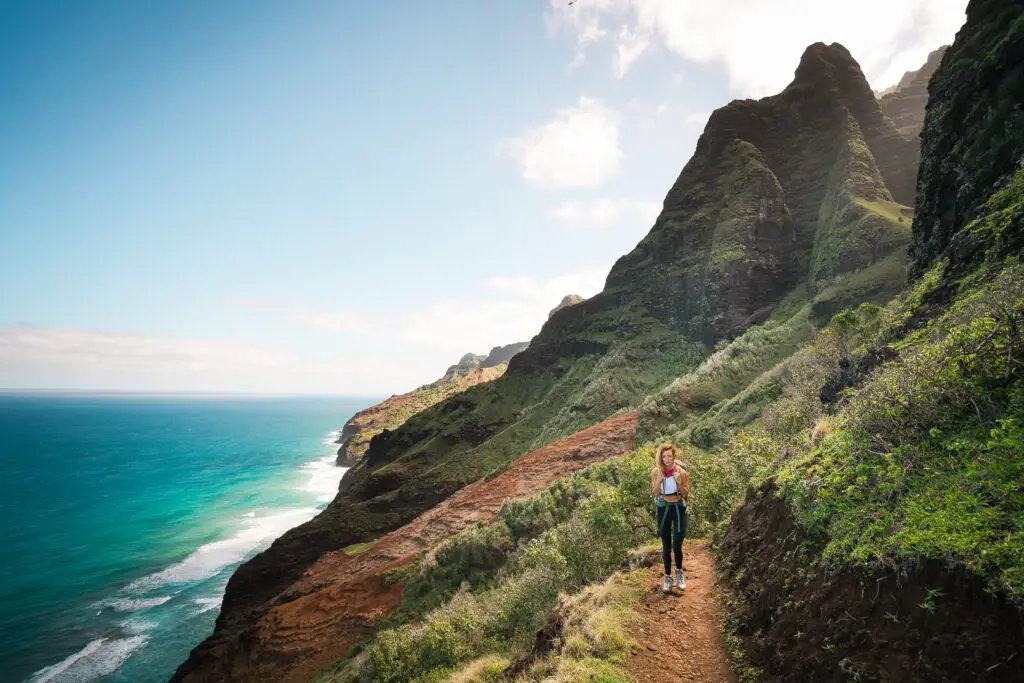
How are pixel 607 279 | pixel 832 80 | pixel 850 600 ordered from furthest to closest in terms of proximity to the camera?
pixel 607 279, pixel 832 80, pixel 850 600

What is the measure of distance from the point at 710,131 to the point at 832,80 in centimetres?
1405

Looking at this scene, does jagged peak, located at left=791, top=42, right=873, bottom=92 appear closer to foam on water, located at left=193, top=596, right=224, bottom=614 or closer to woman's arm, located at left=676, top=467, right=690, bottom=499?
woman's arm, located at left=676, top=467, right=690, bottom=499

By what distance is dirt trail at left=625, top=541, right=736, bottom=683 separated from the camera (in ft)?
18.2

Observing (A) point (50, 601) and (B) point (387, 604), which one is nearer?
(B) point (387, 604)

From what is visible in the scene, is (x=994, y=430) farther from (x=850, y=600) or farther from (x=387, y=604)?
(x=387, y=604)

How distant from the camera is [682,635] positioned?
6164 millimetres

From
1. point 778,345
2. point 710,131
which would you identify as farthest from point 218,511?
point 710,131

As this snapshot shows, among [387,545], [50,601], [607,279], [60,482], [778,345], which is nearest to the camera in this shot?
[387,545]

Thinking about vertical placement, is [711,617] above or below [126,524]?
above

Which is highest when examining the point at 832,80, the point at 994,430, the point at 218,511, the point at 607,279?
the point at 832,80

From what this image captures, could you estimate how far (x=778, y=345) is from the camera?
30.1 meters

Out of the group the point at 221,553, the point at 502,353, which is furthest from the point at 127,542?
the point at 502,353

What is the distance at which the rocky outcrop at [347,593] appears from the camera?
1819cm

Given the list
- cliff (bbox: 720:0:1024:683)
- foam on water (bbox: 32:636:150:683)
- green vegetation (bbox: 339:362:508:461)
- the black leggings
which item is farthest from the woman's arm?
green vegetation (bbox: 339:362:508:461)
